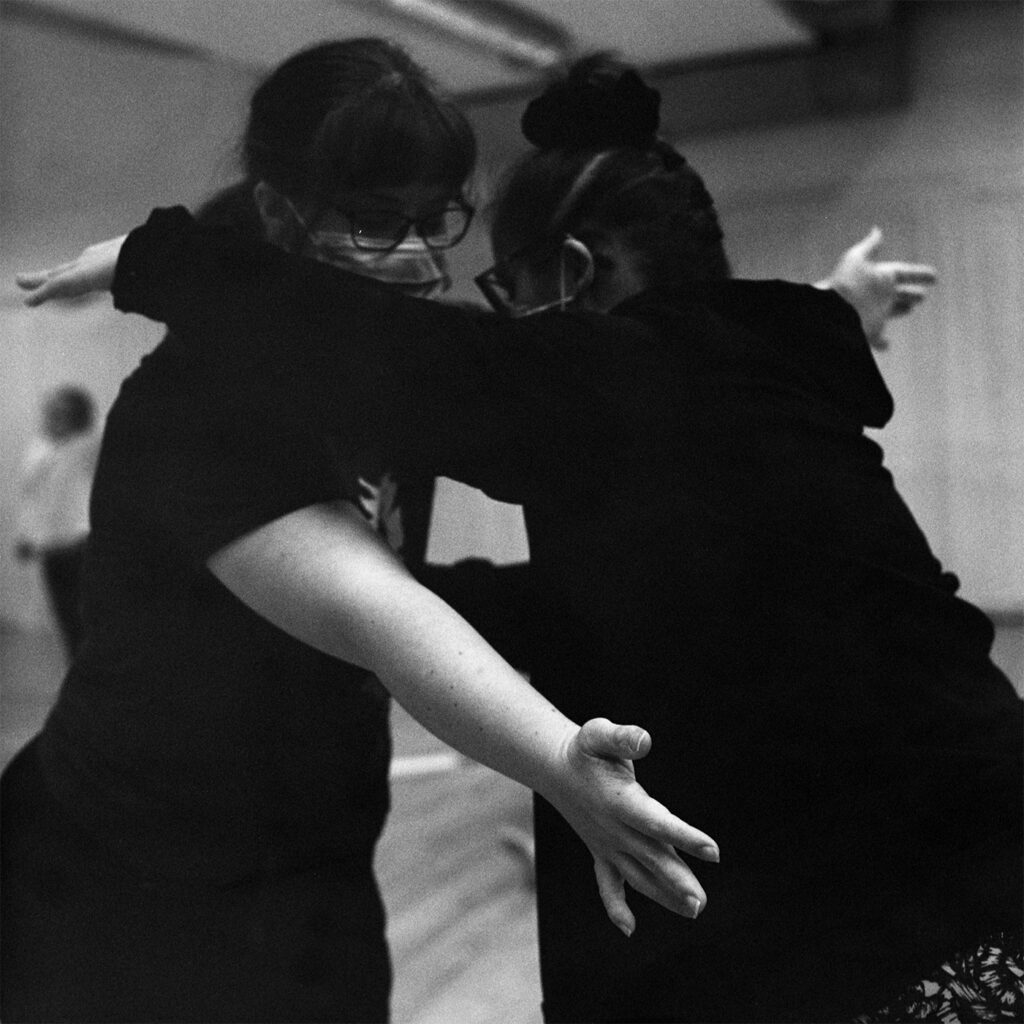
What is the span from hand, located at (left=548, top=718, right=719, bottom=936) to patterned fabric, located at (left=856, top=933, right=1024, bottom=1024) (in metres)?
0.17

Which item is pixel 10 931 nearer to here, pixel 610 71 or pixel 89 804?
pixel 89 804

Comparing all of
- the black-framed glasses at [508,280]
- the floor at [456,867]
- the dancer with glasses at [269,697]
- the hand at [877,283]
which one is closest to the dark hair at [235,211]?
the dancer with glasses at [269,697]

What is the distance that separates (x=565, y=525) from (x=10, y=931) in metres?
0.48

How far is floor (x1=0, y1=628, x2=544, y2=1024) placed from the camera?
70 centimetres

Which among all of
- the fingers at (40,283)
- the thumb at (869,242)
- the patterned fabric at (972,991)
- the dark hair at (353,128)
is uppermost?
the dark hair at (353,128)

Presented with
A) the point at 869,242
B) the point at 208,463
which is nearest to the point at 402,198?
the point at 208,463

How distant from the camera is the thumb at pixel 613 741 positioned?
16.7 inches

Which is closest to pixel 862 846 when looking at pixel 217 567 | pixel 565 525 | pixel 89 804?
pixel 565 525

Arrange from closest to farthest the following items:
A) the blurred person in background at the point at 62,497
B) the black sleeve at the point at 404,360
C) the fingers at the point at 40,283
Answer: the black sleeve at the point at 404,360 < the fingers at the point at 40,283 < the blurred person in background at the point at 62,497

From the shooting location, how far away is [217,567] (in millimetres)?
590

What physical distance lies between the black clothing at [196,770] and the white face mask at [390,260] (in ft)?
0.23

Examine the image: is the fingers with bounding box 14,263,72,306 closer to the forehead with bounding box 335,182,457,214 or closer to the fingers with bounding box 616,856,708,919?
the forehead with bounding box 335,182,457,214

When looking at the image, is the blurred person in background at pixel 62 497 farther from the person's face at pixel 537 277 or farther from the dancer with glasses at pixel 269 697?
the person's face at pixel 537 277

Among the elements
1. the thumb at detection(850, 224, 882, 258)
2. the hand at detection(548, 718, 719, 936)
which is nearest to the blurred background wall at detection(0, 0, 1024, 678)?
the thumb at detection(850, 224, 882, 258)
